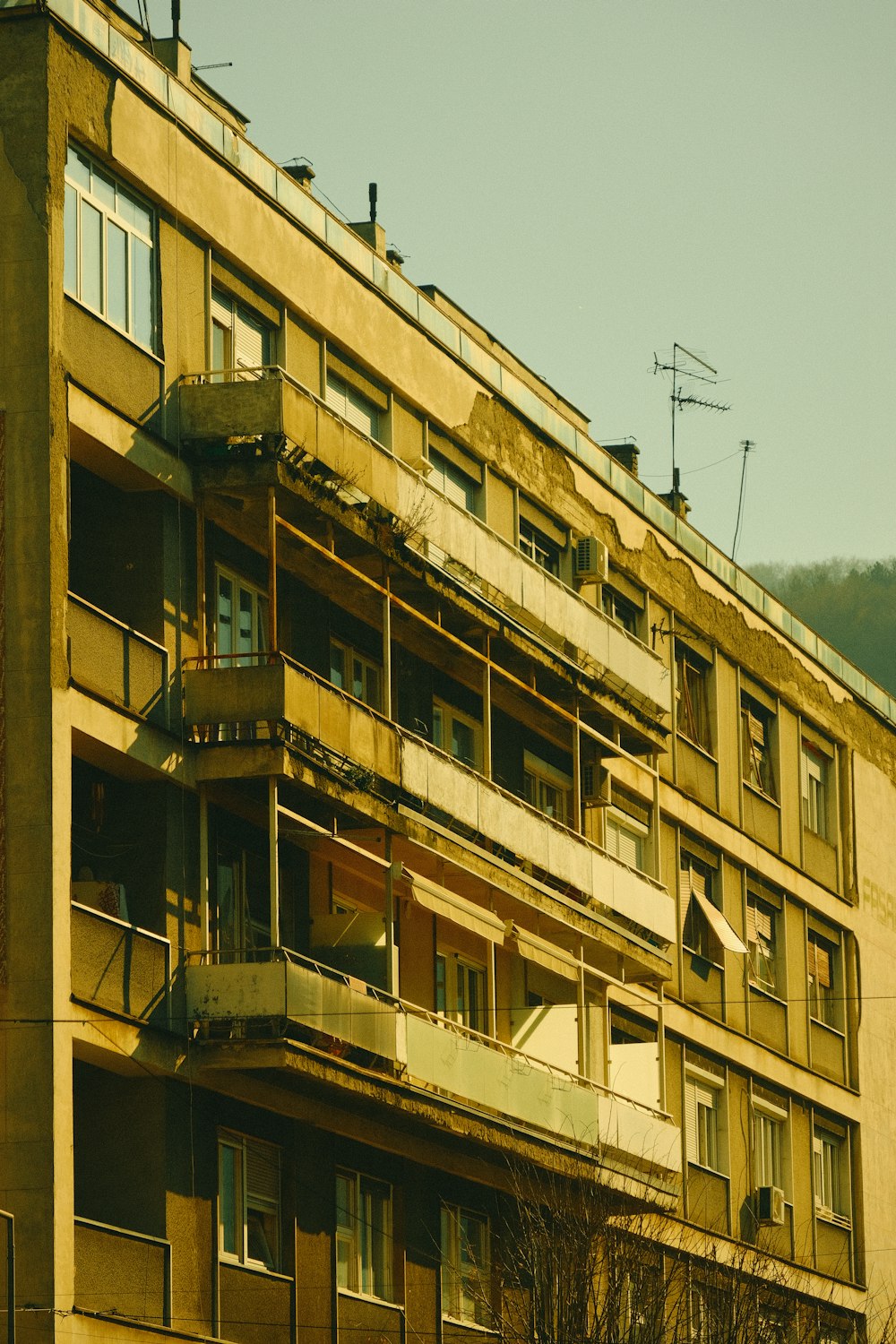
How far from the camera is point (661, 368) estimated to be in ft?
163

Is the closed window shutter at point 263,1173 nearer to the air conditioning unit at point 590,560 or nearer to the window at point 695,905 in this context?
A: the air conditioning unit at point 590,560

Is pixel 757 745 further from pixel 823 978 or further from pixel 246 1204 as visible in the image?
pixel 246 1204

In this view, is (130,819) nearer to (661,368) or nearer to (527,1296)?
(527,1296)

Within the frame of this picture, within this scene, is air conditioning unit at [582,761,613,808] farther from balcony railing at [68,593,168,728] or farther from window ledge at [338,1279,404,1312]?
balcony railing at [68,593,168,728]

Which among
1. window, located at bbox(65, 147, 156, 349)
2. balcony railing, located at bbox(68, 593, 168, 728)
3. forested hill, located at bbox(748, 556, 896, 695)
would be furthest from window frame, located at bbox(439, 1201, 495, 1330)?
forested hill, located at bbox(748, 556, 896, 695)

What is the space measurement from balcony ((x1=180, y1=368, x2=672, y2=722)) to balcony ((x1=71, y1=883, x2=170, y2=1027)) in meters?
5.51

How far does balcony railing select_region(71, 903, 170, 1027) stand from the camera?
27094 millimetres

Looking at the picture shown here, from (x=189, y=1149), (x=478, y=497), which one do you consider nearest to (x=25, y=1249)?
(x=189, y=1149)

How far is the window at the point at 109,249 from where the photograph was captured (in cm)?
2861

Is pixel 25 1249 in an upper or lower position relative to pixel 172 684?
lower

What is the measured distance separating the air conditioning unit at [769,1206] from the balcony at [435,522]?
7.91m

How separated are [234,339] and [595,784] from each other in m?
10.8

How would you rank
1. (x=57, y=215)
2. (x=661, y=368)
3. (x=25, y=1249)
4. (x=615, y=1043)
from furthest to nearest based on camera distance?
(x=661, y=368) < (x=615, y=1043) < (x=57, y=215) < (x=25, y=1249)

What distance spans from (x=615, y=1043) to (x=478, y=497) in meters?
8.31
